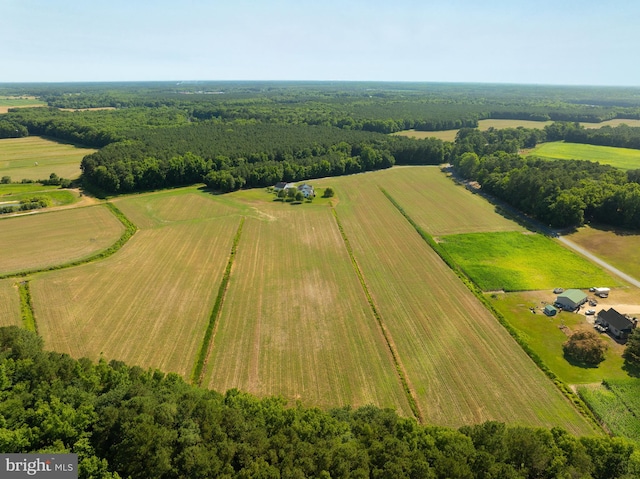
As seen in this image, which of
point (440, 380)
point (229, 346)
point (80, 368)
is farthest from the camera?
point (229, 346)

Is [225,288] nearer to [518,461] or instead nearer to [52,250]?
[52,250]

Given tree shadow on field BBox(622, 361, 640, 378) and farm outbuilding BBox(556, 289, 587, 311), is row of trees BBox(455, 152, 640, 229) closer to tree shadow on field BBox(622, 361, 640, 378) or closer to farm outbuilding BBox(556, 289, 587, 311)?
farm outbuilding BBox(556, 289, 587, 311)

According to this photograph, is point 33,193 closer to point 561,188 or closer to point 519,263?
point 519,263

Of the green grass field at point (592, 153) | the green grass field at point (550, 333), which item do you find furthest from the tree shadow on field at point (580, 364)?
the green grass field at point (592, 153)

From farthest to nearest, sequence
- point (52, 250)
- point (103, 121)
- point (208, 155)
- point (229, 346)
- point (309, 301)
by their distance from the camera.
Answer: point (103, 121)
point (208, 155)
point (52, 250)
point (309, 301)
point (229, 346)

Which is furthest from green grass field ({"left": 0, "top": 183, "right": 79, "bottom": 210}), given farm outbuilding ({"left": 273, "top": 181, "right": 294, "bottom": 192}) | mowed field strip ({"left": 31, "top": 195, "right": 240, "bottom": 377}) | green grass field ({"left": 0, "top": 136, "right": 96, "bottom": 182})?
farm outbuilding ({"left": 273, "top": 181, "right": 294, "bottom": 192})

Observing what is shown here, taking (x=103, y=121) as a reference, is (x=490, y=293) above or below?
below

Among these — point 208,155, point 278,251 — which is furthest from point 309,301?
point 208,155
